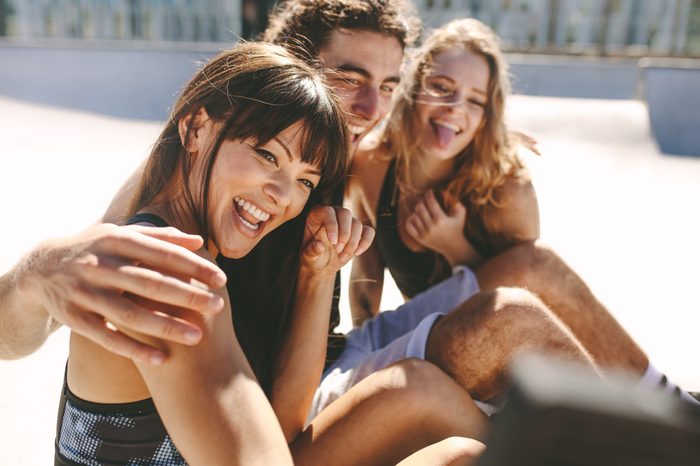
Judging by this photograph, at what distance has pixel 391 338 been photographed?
2.08 m

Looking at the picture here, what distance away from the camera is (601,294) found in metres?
3.03

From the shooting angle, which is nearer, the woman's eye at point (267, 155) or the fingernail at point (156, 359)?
the fingernail at point (156, 359)

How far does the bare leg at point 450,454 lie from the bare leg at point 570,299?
880mm

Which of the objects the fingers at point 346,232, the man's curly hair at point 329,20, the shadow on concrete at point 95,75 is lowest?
the shadow on concrete at point 95,75

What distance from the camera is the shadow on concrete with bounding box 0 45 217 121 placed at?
7.15m

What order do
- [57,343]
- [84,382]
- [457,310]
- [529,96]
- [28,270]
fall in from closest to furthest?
1. [28,270]
2. [84,382]
3. [457,310]
4. [57,343]
5. [529,96]

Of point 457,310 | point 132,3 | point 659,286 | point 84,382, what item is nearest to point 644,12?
point 132,3

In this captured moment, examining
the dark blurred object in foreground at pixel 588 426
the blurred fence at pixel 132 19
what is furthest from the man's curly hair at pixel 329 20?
the blurred fence at pixel 132 19

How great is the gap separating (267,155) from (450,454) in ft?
2.17

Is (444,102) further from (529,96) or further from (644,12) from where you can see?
(644,12)

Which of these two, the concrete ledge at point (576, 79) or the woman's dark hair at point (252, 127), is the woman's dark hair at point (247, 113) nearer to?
the woman's dark hair at point (252, 127)

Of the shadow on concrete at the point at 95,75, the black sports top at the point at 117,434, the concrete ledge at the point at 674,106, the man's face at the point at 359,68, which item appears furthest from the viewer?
the shadow on concrete at the point at 95,75

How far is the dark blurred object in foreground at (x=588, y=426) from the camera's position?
39 cm

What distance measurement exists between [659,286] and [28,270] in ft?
9.11
